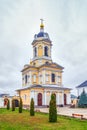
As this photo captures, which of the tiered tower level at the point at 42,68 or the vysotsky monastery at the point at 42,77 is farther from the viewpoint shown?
the tiered tower level at the point at 42,68

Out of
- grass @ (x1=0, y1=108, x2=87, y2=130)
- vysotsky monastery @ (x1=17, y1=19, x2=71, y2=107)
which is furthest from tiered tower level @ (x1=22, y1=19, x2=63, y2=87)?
grass @ (x1=0, y1=108, x2=87, y2=130)

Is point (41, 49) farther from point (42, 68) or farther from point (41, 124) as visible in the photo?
point (41, 124)

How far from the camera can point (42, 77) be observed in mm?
48688

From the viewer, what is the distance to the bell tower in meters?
52.0

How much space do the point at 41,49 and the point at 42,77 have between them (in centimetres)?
781

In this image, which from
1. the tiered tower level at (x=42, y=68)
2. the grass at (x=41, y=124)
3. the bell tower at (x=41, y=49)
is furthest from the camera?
the bell tower at (x=41, y=49)

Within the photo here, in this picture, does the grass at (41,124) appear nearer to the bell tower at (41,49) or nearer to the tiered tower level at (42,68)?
the tiered tower level at (42,68)

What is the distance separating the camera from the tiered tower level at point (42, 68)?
1933 inches

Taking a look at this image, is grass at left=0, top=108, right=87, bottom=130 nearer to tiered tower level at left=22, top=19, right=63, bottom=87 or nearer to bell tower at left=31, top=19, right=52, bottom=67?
tiered tower level at left=22, top=19, right=63, bottom=87

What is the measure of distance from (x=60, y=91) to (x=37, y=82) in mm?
6001

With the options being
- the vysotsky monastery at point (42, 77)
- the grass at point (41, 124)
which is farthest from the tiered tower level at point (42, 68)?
the grass at point (41, 124)

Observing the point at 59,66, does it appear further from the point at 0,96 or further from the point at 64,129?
the point at 64,129

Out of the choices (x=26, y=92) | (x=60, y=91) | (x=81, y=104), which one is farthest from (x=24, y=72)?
(x=81, y=104)

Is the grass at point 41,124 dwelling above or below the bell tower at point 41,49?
below
